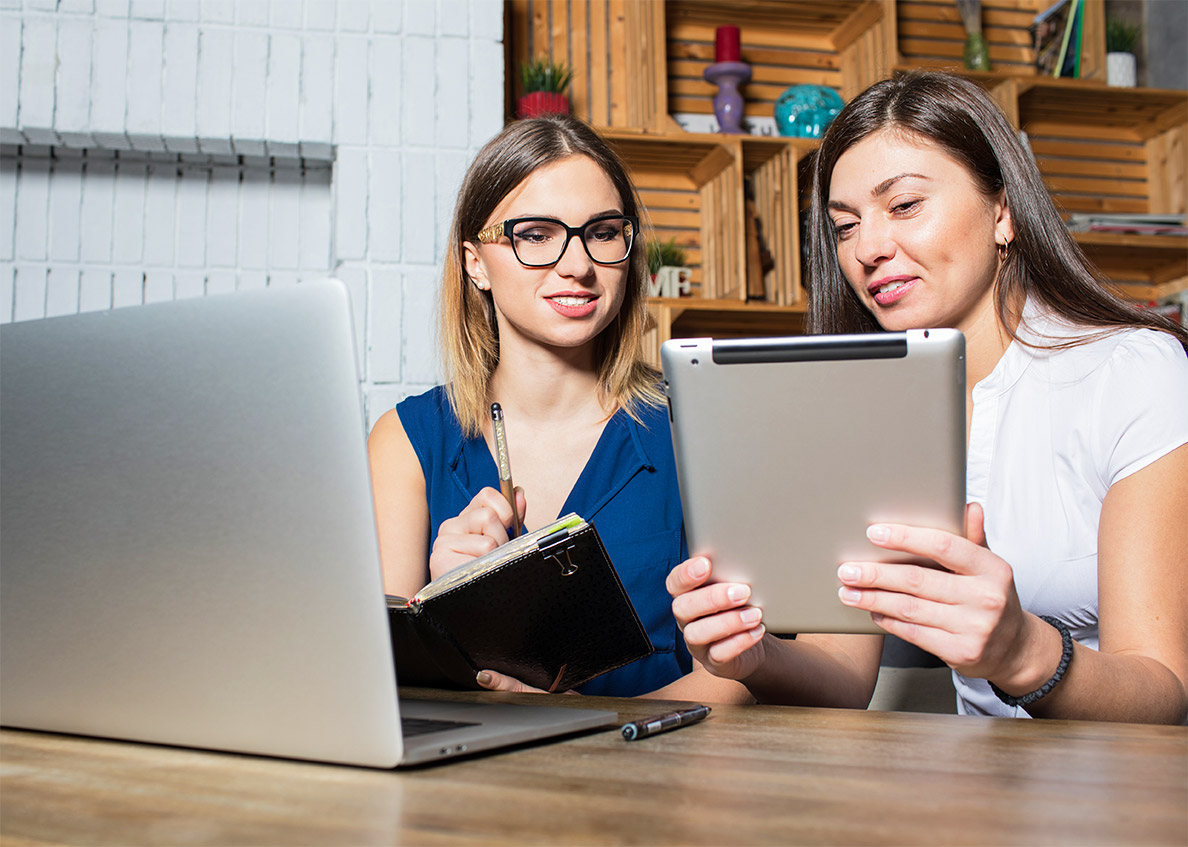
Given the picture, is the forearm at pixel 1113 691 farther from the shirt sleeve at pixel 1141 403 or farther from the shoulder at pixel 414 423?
the shoulder at pixel 414 423

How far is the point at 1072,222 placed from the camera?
10.6ft

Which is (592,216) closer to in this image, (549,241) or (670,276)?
(549,241)

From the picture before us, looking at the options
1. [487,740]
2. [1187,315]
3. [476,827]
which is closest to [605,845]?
[476,827]

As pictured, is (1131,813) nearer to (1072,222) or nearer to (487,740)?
(487,740)

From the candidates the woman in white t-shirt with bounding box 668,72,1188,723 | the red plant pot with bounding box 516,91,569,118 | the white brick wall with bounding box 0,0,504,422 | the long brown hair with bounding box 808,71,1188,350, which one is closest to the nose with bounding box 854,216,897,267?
the woman in white t-shirt with bounding box 668,72,1188,723

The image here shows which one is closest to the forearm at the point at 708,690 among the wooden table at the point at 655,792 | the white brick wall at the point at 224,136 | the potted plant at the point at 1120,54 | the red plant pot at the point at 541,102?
the wooden table at the point at 655,792

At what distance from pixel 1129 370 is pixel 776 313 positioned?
198 centimetres

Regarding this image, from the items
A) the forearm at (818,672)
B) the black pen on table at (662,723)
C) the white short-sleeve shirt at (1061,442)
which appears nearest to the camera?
the black pen on table at (662,723)

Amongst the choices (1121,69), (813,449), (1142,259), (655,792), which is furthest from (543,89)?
(655,792)

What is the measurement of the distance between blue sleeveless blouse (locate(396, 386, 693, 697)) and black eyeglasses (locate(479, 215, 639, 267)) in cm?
28

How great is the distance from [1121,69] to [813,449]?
11.0 feet

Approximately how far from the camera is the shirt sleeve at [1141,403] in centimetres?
108

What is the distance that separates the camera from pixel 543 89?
2.99 m

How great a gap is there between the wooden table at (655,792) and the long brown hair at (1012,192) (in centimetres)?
67
